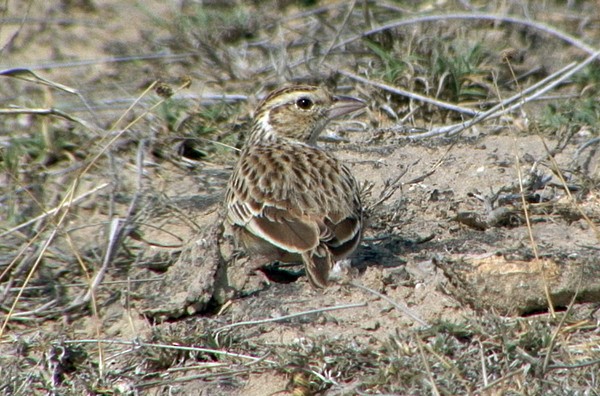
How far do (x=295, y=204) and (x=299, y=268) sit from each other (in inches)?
28.3

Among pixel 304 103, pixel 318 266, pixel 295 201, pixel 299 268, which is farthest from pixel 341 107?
pixel 318 266

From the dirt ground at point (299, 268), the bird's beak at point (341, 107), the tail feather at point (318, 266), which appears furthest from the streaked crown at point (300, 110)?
the tail feather at point (318, 266)

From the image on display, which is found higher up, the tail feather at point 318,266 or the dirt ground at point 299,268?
the tail feather at point 318,266

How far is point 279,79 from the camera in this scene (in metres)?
8.94

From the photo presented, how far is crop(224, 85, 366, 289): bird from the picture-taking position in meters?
5.54

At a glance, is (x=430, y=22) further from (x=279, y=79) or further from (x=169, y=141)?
(x=169, y=141)

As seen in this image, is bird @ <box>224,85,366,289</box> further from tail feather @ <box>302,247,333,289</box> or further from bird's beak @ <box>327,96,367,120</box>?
bird's beak @ <box>327,96,367,120</box>

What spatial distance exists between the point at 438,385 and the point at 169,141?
12.2 ft

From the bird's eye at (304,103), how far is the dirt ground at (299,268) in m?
0.65

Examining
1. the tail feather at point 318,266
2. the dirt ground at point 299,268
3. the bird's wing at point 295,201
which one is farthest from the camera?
the bird's wing at point 295,201

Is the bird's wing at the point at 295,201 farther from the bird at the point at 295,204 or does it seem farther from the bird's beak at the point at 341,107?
the bird's beak at the point at 341,107

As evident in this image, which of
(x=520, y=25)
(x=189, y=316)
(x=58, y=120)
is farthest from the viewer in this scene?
(x=520, y=25)

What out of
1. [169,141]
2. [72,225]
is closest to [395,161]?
[169,141]

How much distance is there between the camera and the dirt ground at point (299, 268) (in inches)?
202
